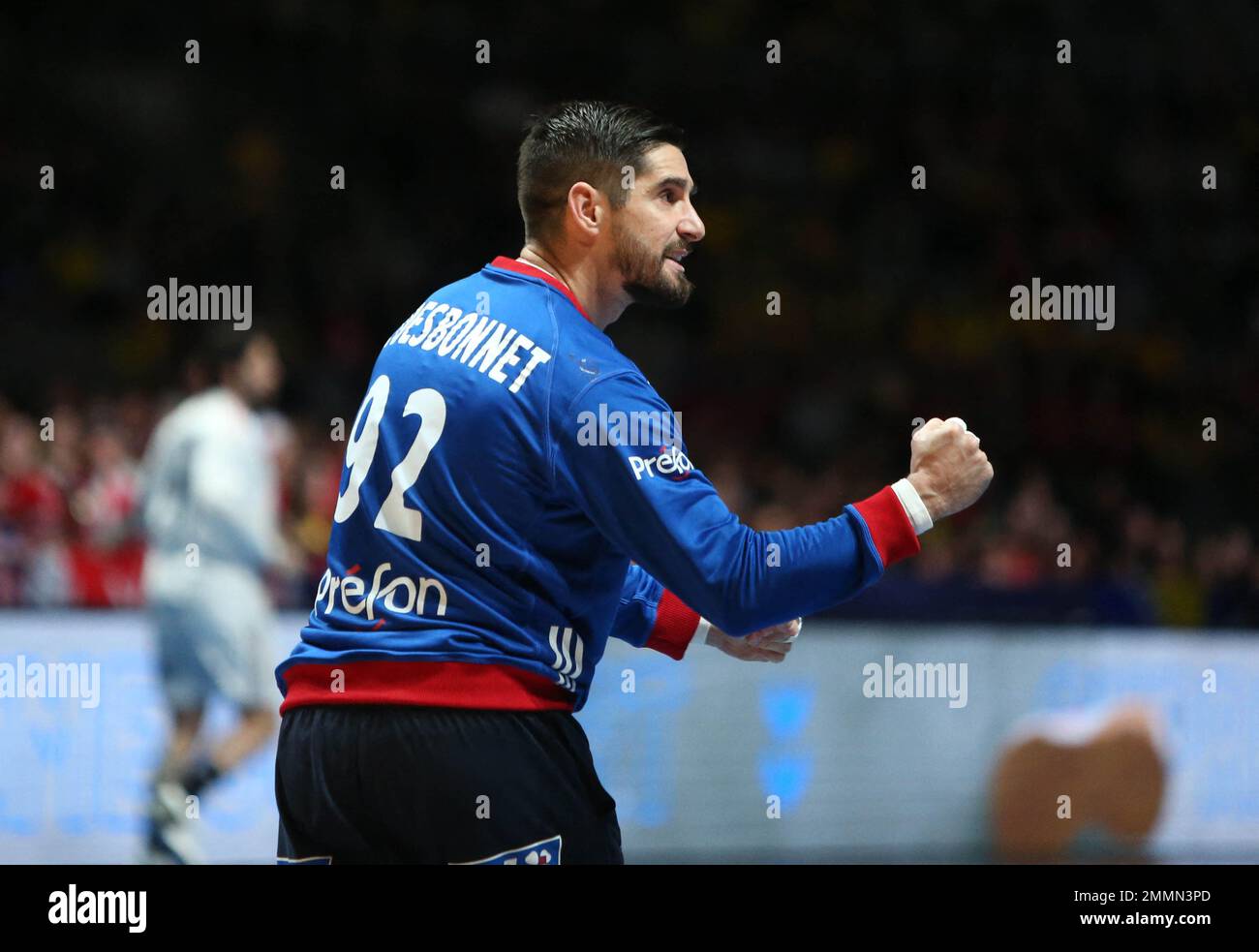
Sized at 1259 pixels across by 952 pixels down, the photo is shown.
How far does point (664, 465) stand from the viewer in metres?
2.67

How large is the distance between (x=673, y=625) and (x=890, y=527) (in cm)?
66

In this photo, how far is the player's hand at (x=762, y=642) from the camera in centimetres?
303

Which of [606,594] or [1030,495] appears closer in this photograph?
[606,594]

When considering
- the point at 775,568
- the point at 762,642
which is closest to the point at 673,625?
the point at 762,642

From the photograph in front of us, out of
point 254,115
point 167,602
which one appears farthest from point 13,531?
point 254,115

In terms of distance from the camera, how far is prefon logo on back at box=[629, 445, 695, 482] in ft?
8.63

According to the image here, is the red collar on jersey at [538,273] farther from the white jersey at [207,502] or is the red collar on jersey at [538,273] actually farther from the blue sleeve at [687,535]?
the white jersey at [207,502]

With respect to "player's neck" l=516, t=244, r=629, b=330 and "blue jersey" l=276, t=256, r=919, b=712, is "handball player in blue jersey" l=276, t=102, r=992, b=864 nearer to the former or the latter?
"blue jersey" l=276, t=256, r=919, b=712

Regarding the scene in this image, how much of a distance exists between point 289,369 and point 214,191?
6.44 ft

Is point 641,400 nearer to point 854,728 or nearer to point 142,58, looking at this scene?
point 854,728

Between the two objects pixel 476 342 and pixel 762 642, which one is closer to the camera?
pixel 476 342

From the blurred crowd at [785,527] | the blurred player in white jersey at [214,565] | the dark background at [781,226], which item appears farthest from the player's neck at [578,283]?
the dark background at [781,226]

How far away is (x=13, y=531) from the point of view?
304 inches

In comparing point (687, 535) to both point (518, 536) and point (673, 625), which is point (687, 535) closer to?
point (518, 536)
